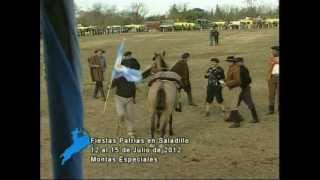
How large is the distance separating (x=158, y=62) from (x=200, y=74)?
1.24ft

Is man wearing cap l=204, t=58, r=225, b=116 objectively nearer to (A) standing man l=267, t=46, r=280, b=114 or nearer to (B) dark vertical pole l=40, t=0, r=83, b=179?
(A) standing man l=267, t=46, r=280, b=114

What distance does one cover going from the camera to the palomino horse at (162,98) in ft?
14.8

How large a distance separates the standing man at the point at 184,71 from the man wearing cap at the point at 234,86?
1.09 ft

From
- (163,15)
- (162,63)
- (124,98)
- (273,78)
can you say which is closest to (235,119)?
(273,78)

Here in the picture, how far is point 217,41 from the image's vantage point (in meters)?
4.55

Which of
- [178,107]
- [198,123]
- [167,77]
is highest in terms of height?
[167,77]

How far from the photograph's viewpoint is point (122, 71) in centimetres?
452

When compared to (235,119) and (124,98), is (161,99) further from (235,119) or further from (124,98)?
(235,119)

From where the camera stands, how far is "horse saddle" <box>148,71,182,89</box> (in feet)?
14.8

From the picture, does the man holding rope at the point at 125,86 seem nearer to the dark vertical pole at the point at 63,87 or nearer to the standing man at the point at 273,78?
the dark vertical pole at the point at 63,87

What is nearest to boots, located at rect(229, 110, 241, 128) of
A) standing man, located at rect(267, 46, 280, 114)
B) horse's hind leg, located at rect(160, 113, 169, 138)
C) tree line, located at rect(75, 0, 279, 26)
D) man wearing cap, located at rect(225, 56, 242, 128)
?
man wearing cap, located at rect(225, 56, 242, 128)

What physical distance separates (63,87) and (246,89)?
158 centimetres
